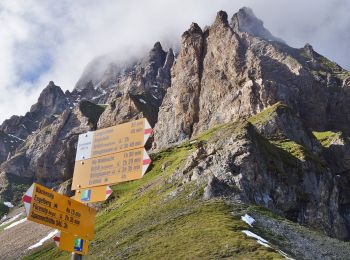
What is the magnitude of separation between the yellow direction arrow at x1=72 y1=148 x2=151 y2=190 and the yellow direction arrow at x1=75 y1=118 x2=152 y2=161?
0.86ft

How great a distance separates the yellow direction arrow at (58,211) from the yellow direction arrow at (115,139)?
299cm

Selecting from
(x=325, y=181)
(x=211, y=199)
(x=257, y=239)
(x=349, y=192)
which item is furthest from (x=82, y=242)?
(x=349, y=192)

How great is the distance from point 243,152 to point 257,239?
142 feet

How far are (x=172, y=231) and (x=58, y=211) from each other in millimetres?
50525

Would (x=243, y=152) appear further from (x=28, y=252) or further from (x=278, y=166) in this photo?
(x=28, y=252)

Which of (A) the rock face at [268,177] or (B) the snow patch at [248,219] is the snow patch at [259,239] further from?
(A) the rock face at [268,177]

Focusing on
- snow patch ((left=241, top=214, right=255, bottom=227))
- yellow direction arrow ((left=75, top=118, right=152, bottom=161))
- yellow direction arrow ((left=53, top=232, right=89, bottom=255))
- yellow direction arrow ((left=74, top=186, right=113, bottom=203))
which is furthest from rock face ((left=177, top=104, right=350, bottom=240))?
yellow direction arrow ((left=53, top=232, right=89, bottom=255))

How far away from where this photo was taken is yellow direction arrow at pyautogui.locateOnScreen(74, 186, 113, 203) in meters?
21.6

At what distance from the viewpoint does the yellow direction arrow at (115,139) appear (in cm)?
2155

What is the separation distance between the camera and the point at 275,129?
154m

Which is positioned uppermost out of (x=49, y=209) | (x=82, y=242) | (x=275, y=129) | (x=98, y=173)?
(x=275, y=129)

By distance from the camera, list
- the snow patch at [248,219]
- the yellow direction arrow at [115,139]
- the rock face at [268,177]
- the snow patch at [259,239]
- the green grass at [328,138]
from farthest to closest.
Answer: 1. the green grass at [328,138]
2. the rock face at [268,177]
3. the snow patch at [248,219]
4. the snow patch at [259,239]
5. the yellow direction arrow at [115,139]

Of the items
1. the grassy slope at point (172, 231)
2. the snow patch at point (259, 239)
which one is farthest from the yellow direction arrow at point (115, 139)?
the snow patch at point (259, 239)

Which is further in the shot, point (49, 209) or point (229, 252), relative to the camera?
point (229, 252)
